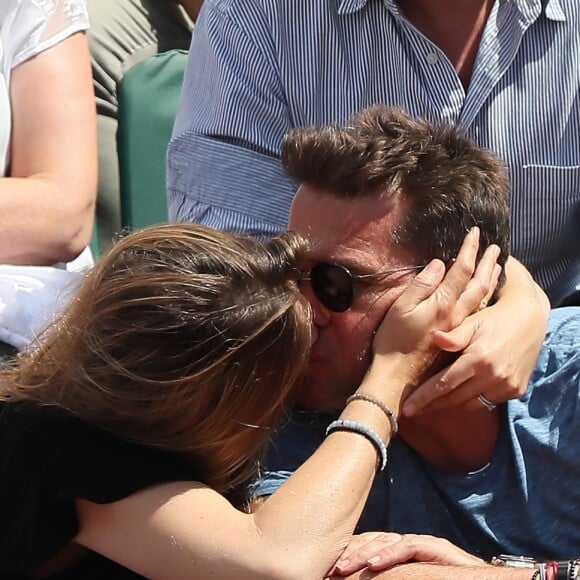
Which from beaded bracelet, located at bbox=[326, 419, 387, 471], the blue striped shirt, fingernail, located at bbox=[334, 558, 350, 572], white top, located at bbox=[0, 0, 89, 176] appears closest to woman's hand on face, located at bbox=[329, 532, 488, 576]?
fingernail, located at bbox=[334, 558, 350, 572]

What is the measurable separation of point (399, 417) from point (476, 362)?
0.14 metres

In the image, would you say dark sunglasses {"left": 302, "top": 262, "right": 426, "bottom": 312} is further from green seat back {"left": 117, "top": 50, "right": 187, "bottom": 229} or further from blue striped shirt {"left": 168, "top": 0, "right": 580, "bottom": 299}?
green seat back {"left": 117, "top": 50, "right": 187, "bottom": 229}

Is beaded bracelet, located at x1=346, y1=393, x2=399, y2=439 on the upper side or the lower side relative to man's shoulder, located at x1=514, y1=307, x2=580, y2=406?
upper

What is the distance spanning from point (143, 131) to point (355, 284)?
1.45 meters

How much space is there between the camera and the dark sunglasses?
186 centimetres

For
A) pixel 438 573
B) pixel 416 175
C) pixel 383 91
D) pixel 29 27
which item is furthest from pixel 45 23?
pixel 438 573

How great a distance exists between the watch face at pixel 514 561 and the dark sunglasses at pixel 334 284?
1.44ft

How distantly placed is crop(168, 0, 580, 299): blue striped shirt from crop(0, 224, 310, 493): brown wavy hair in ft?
2.15

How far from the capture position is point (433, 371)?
6.10 feet

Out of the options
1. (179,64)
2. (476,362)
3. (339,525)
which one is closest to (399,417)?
(476,362)

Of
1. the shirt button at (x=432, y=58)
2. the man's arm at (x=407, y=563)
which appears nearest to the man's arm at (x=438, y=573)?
the man's arm at (x=407, y=563)

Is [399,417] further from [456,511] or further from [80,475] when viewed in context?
[80,475]

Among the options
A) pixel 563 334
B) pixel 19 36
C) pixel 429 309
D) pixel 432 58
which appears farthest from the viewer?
pixel 19 36

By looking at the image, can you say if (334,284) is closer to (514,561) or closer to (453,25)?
(514,561)
